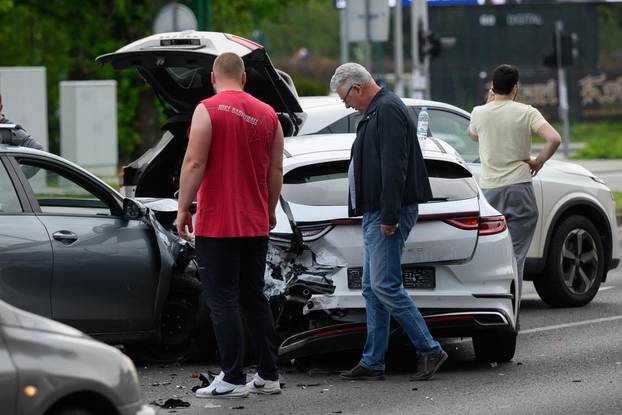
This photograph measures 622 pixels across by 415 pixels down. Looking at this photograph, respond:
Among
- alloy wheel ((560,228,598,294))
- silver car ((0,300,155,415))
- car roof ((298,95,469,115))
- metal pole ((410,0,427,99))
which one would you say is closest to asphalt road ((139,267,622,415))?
alloy wheel ((560,228,598,294))

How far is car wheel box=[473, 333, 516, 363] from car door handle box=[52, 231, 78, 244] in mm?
2508

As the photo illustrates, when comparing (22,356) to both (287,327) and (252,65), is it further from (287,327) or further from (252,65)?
(252,65)

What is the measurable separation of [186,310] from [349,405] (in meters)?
1.67

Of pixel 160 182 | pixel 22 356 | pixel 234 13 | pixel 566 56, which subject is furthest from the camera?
pixel 566 56

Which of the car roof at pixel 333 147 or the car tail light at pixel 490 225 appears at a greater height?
the car roof at pixel 333 147

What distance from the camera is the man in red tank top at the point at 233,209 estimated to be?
301 inches

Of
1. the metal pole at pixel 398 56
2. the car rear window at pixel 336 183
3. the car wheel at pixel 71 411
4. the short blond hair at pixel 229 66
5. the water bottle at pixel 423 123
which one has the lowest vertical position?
the car wheel at pixel 71 411

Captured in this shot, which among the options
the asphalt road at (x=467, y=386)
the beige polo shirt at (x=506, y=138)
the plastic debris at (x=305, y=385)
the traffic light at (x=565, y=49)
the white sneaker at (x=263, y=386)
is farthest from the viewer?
the traffic light at (x=565, y=49)

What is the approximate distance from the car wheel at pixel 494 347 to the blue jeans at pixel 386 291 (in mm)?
695

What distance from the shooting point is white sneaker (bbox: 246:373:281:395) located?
7938 millimetres

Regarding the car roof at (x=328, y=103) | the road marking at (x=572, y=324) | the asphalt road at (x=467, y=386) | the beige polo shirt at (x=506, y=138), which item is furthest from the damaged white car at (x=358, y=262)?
the car roof at (x=328, y=103)

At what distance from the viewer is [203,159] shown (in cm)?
759

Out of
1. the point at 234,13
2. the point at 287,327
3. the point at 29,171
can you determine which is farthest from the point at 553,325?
the point at 234,13

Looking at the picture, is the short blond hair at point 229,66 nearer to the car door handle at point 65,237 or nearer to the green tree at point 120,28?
the car door handle at point 65,237
